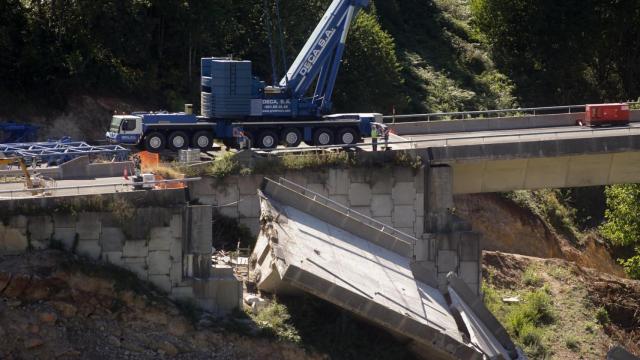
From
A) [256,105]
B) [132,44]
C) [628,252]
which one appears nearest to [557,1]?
[628,252]

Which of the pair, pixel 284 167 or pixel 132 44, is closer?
pixel 284 167

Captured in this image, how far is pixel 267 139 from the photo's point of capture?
37.6m

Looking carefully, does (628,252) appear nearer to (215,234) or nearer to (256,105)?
(256,105)

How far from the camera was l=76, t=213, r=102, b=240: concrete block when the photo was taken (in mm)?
26531

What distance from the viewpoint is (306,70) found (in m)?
38.9

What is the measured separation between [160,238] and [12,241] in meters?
3.35

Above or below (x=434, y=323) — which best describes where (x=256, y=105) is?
above

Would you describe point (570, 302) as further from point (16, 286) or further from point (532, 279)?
point (16, 286)

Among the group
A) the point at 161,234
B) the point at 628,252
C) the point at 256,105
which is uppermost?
the point at 256,105

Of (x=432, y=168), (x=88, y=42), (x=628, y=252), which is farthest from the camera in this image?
(x=628, y=252)

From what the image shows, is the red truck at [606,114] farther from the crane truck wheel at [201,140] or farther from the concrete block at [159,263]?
the concrete block at [159,263]

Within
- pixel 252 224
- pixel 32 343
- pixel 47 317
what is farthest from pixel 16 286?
pixel 252 224

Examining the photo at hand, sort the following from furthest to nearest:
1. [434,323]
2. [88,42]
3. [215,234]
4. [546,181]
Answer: [88,42] → [546,181] → [215,234] → [434,323]

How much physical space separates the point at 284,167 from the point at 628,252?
1015 inches
